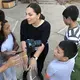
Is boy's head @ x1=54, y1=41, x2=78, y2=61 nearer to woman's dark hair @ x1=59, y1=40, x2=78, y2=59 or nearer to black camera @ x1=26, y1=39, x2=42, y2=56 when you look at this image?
woman's dark hair @ x1=59, y1=40, x2=78, y2=59

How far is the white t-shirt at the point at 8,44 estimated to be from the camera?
110 inches

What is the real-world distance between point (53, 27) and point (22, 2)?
1.81 m

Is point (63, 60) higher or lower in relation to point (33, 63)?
higher

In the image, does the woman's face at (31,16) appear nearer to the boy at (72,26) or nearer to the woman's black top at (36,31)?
the woman's black top at (36,31)

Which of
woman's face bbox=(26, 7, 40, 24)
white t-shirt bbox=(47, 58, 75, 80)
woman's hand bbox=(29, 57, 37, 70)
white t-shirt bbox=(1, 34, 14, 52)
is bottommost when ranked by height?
woman's hand bbox=(29, 57, 37, 70)

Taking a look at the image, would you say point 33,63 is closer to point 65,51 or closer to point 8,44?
point 8,44

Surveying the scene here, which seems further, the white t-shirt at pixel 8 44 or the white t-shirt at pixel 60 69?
the white t-shirt at pixel 8 44

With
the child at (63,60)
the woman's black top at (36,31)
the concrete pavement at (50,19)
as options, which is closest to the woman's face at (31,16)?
the woman's black top at (36,31)

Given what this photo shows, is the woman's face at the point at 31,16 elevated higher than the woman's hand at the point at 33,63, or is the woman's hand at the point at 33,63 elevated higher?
the woman's face at the point at 31,16

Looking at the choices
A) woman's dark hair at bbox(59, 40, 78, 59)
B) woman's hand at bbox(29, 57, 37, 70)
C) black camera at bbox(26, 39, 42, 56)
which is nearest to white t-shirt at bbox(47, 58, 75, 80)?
woman's dark hair at bbox(59, 40, 78, 59)

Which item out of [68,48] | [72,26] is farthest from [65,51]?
[72,26]

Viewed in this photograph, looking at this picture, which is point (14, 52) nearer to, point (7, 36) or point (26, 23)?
point (7, 36)

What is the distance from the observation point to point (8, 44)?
282 cm

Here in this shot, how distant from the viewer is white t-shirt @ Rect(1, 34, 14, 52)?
9.14 feet
